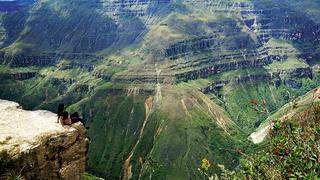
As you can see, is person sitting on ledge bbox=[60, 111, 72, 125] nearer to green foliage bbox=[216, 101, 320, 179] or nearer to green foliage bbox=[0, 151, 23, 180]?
green foliage bbox=[0, 151, 23, 180]

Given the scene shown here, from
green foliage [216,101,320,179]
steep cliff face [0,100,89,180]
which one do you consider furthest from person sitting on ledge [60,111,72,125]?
green foliage [216,101,320,179]

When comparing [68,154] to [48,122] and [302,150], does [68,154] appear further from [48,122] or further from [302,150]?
[302,150]

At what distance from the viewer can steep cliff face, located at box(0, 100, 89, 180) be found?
44.5m

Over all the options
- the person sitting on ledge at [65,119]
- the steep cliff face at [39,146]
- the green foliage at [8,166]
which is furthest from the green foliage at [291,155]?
the person sitting on ledge at [65,119]

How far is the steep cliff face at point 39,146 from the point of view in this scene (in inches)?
1751

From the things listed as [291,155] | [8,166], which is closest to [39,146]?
[8,166]

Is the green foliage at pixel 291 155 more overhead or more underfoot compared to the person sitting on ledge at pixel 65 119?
more overhead

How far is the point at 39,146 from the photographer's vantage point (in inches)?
1817

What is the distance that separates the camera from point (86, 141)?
54.5m

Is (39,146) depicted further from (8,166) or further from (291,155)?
(291,155)

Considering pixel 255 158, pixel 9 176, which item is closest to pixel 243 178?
pixel 255 158

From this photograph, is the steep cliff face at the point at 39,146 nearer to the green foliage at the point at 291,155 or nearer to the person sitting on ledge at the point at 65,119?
the person sitting on ledge at the point at 65,119

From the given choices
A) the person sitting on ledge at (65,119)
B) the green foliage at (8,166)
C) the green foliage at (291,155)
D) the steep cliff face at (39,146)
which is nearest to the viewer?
the green foliage at (291,155)

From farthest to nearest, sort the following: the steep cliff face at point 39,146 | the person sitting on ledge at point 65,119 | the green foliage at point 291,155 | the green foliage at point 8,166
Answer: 1. the person sitting on ledge at point 65,119
2. the steep cliff face at point 39,146
3. the green foliage at point 8,166
4. the green foliage at point 291,155
